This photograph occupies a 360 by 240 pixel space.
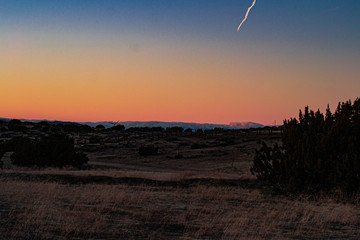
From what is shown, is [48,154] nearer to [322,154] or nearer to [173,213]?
[173,213]

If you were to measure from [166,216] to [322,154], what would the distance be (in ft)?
23.6

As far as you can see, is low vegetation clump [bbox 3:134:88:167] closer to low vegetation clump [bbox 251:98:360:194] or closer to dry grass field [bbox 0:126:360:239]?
dry grass field [bbox 0:126:360:239]

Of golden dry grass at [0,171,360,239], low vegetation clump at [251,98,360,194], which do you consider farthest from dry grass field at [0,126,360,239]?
low vegetation clump at [251,98,360,194]

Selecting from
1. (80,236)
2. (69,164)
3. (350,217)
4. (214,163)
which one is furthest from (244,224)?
(214,163)

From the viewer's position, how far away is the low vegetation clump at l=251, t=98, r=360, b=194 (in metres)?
12.9

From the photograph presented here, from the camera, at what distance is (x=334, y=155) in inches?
522

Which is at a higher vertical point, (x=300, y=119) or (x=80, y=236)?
(x=300, y=119)

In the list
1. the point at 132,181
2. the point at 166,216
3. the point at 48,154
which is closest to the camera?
the point at 166,216

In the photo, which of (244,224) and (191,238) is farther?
(244,224)

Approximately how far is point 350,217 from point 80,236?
7437 mm

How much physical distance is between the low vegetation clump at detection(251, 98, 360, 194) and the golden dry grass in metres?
1.11

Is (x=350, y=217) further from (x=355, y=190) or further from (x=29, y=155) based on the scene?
(x=29, y=155)

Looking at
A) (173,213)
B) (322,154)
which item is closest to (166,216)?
(173,213)

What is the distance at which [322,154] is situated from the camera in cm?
1343
